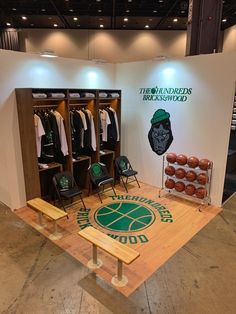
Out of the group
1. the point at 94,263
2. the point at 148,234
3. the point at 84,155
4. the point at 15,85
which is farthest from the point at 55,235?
the point at 15,85

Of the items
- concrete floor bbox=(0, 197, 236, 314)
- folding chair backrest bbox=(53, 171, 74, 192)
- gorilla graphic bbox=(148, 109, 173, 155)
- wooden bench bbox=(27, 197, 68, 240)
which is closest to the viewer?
concrete floor bbox=(0, 197, 236, 314)

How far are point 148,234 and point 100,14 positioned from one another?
7152mm

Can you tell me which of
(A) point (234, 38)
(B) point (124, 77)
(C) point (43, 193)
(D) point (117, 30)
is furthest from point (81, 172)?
(A) point (234, 38)

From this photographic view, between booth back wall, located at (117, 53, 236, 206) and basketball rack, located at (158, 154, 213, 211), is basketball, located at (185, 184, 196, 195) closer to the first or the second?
basketball rack, located at (158, 154, 213, 211)

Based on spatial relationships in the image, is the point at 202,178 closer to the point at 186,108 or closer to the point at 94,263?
the point at 186,108

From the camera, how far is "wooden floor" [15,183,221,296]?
9.71 feet

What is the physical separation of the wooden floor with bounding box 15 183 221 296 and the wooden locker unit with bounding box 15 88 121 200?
1.97 feet

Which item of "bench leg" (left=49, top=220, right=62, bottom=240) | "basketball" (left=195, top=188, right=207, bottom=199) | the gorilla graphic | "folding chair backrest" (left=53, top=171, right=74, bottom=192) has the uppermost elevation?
the gorilla graphic

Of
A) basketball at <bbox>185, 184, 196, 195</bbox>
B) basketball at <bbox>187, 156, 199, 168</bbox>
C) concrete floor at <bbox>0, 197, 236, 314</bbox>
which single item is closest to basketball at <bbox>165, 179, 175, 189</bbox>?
basketball at <bbox>185, 184, 196, 195</bbox>

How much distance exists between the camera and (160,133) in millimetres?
5289

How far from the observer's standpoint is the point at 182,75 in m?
4.70

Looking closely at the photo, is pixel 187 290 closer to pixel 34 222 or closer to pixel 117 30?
pixel 34 222

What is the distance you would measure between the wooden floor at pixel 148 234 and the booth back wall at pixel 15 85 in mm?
538

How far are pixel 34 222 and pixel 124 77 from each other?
12.8ft
